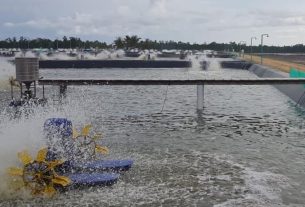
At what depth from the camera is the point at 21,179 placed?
11211 millimetres

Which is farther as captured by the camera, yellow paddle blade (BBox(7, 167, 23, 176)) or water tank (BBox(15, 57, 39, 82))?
water tank (BBox(15, 57, 39, 82))

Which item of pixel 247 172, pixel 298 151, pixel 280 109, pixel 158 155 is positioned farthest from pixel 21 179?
pixel 280 109

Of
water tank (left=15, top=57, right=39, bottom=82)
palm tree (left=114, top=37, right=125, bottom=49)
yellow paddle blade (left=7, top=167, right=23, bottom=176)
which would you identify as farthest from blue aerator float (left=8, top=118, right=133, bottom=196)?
palm tree (left=114, top=37, right=125, bottom=49)

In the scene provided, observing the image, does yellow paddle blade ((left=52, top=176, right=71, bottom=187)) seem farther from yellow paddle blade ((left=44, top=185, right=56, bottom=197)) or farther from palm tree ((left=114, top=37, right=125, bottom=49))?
palm tree ((left=114, top=37, right=125, bottom=49))

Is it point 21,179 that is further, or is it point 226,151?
point 226,151

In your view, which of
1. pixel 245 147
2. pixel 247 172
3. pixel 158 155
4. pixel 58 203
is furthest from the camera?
pixel 245 147

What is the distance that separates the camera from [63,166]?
12.3 metres

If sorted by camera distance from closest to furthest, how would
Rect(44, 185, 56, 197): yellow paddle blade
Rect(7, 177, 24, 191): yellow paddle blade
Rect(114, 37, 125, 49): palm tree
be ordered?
Rect(44, 185, 56, 197): yellow paddle blade
Rect(7, 177, 24, 191): yellow paddle blade
Rect(114, 37, 125, 49): palm tree

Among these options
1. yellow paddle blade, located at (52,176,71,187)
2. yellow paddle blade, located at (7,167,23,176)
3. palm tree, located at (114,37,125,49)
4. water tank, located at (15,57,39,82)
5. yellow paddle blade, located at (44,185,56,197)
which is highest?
palm tree, located at (114,37,125,49)

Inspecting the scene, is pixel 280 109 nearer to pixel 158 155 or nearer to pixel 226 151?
pixel 226 151

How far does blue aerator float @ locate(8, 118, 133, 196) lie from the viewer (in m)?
11.0

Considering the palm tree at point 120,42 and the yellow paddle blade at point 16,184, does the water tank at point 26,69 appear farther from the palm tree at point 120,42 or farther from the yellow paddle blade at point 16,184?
the palm tree at point 120,42

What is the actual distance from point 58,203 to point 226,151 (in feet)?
24.6

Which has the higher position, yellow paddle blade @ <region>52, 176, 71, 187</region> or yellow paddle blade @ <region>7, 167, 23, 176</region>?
yellow paddle blade @ <region>7, 167, 23, 176</region>
